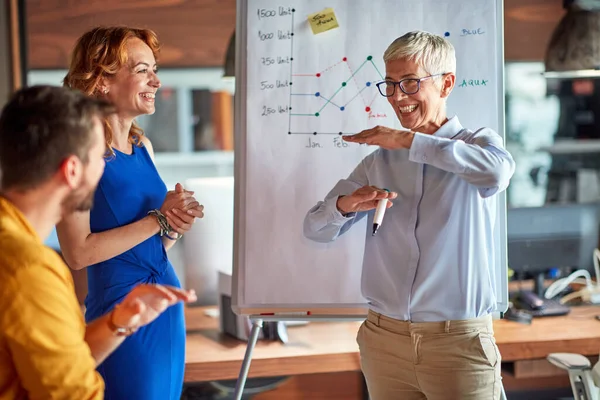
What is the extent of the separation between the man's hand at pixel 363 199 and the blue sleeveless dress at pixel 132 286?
553 mm

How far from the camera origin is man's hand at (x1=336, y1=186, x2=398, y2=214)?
5.97 ft

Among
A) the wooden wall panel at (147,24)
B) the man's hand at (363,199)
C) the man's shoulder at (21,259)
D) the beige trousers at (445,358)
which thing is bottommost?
the beige trousers at (445,358)

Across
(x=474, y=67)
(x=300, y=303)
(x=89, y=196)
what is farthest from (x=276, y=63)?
(x=89, y=196)

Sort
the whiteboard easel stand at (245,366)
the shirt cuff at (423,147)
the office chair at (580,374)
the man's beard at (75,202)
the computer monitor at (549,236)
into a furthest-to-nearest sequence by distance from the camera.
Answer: the computer monitor at (549,236) → the office chair at (580,374) → the whiteboard easel stand at (245,366) → the shirt cuff at (423,147) → the man's beard at (75,202)

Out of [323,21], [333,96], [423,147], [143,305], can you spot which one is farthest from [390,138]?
[143,305]

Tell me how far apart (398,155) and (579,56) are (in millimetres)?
1744

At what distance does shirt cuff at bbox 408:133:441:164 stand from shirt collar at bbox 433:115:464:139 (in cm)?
13

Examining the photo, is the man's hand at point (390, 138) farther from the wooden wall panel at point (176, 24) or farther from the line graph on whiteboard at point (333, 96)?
the wooden wall panel at point (176, 24)

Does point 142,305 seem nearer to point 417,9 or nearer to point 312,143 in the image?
point 312,143

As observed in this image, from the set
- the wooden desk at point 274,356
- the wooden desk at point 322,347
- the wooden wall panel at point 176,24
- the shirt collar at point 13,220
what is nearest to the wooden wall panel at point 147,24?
the wooden wall panel at point 176,24

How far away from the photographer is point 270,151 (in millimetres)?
2221

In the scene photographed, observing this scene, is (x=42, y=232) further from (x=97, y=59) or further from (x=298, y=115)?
(x=298, y=115)

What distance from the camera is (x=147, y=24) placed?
458cm

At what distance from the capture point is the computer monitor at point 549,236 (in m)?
3.08
